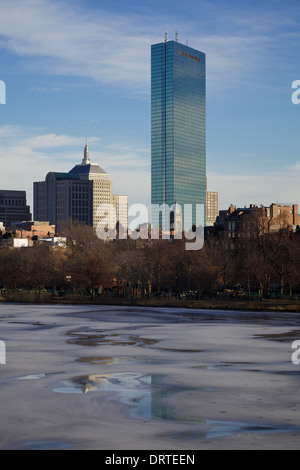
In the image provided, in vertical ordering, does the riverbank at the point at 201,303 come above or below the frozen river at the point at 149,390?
below

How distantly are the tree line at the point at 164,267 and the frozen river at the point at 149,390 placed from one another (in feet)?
128

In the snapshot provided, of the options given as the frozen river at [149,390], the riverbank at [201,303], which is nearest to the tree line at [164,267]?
the riverbank at [201,303]

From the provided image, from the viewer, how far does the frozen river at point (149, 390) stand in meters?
19.0

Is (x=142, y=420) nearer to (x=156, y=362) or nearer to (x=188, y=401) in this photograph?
(x=188, y=401)

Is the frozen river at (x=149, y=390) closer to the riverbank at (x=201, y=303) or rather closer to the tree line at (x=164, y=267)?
the riverbank at (x=201, y=303)

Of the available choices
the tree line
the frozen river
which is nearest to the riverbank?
the tree line

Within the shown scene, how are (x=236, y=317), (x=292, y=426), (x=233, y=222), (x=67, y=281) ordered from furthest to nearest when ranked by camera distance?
1. (x=233, y=222)
2. (x=67, y=281)
3. (x=236, y=317)
4. (x=292, y=426)

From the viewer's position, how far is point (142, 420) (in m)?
20.8

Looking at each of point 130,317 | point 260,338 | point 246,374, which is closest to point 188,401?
point 246,374

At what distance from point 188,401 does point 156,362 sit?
337 inches

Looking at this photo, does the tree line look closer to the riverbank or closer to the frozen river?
the riverbank

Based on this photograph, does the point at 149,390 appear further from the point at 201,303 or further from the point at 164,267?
the point at 164,267

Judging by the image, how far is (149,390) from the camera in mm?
25344

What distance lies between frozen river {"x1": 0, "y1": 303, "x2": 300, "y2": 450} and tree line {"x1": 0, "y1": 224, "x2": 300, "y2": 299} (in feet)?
128
